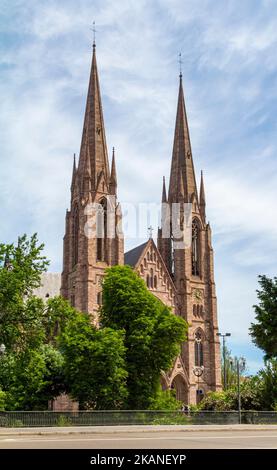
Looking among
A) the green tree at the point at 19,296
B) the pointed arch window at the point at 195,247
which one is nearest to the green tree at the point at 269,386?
the green tree at the point at 19,296

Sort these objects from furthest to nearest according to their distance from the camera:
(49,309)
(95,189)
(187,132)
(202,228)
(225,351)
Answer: (225,351)
(187,132)
(202,228)
(95,189)
(49,309)

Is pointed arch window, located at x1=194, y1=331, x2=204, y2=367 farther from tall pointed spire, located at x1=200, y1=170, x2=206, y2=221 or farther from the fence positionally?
the fence

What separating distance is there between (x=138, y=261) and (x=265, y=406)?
94.3 feet

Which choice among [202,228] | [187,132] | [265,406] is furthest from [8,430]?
[187,132]

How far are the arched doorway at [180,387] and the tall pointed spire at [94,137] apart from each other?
21905mm

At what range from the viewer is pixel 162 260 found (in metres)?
67.2

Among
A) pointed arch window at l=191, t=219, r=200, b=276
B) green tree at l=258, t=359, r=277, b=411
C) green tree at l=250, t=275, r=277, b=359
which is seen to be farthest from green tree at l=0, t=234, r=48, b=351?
pointed arch window at l=191, t=219, r=200, b=276

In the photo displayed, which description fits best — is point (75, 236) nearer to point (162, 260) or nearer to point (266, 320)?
point (162, 260)

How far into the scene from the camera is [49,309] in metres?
30.4

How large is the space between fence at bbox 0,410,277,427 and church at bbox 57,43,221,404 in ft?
96.2

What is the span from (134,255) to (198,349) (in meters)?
12.6

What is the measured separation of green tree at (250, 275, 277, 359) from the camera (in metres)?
25.8

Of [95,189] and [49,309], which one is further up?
[95,189]
